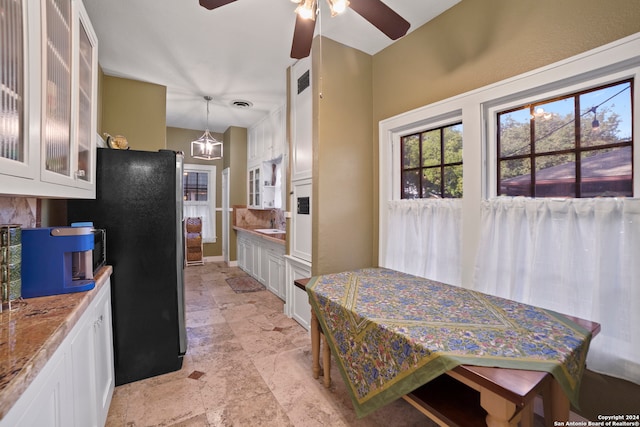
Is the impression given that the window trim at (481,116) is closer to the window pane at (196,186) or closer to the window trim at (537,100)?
the window trim at (537,100)

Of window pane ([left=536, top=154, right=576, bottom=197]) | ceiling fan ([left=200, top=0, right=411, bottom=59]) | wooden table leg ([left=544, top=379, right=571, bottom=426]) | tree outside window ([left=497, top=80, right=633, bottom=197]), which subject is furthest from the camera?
window pane ([left=536, top=154, right=576, bottom=197])

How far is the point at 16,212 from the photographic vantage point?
1.53m

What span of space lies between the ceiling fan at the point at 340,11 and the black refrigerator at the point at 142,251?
1241 mm

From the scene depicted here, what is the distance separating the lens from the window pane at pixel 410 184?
261 centimetres

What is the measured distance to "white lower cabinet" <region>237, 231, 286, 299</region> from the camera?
12.8 ft

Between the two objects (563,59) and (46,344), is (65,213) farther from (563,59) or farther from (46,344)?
(563,59)

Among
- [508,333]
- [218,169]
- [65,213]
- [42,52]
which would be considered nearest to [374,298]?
[508,333]

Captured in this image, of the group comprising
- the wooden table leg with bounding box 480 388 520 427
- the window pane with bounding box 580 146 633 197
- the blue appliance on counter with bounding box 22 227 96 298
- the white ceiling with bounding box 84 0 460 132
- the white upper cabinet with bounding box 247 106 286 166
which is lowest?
the wooden table leg with bounding box 480 388 520 427

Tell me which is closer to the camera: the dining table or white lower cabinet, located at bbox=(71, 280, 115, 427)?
the dining table

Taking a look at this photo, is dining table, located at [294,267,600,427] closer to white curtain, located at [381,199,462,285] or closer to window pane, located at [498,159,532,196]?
white curtain, located at [381,199,462,285]

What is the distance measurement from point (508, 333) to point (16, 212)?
2.55 m

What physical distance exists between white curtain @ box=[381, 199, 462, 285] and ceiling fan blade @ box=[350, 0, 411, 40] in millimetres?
1273

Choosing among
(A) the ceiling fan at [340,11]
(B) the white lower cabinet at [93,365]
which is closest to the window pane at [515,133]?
(A) the ceiling fan at [340,11]

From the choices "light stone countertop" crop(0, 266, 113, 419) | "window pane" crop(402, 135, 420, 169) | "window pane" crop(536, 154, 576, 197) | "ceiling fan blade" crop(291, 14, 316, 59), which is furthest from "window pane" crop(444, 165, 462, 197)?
"light stone countertop" crop(0, 266, 113, 419)
